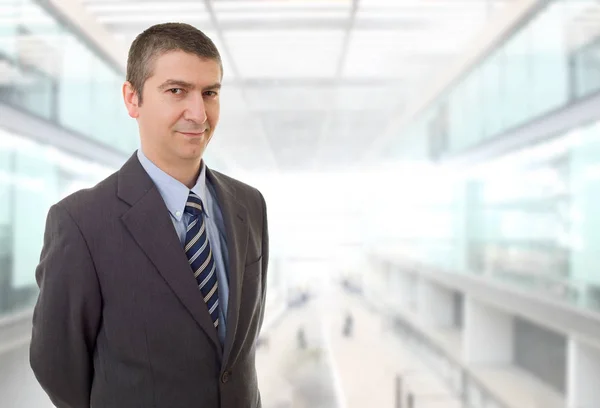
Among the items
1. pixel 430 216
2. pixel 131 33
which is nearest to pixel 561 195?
pixel 131 33

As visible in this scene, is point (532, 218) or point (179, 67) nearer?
point (179, 67)

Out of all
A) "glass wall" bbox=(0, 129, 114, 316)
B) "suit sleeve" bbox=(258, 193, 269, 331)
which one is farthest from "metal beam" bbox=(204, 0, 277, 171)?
"suit sleeve" bbox=(258, 193, 269, 331)

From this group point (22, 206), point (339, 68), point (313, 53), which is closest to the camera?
point (22, 206)

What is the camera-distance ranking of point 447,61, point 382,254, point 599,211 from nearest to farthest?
point 599,211 → point 447,61 → point 382,254

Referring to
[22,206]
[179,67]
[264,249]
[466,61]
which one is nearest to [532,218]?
[466,61]

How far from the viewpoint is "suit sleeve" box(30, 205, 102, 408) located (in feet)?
2.66

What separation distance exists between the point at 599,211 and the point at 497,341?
3.83 meters

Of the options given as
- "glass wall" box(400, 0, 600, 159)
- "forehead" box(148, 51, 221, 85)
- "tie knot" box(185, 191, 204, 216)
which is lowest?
"tie knot" box(185, 191, 204, 216)

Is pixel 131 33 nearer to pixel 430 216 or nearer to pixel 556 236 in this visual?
pixel 556 236

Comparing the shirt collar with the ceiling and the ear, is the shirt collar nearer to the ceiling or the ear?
the ear

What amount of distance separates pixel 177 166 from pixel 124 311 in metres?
0.22

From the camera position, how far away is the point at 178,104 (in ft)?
2.81

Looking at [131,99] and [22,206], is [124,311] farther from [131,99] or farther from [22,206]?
[22,206]

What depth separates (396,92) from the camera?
5504 mm
